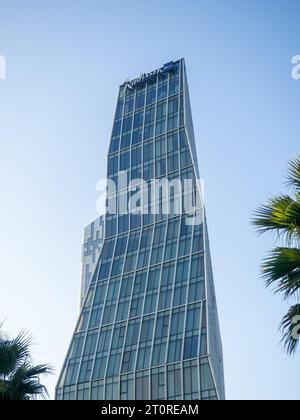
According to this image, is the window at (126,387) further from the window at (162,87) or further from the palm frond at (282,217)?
the palm frond at (282,217)

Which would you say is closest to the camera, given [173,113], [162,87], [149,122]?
[173,113]

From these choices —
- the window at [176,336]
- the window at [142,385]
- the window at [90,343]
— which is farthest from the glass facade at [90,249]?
the window at [142,385]

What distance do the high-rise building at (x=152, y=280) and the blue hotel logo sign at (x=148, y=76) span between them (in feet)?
13.3

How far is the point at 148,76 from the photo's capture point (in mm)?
137125

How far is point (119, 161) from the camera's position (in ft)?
414

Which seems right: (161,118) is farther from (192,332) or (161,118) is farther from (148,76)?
(192,332)

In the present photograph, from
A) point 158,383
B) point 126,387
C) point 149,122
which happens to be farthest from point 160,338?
point 149,122

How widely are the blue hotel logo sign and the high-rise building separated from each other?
160 inches

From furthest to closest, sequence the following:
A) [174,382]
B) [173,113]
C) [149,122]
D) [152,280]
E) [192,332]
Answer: [149,122] < [173,113] < [152,280] < [192,332] < [174,382]

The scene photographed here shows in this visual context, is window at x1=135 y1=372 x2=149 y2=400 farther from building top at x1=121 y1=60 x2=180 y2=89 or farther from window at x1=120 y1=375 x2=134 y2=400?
building top at x1=121 y1=60 x2=180 y2=89

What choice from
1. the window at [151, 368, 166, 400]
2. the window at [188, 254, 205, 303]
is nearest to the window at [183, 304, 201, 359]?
the window at [188, 254, 205, 303]

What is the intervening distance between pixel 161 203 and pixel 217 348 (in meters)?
25.5

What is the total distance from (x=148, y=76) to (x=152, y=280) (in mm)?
46626

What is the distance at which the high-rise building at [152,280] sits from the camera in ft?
322
